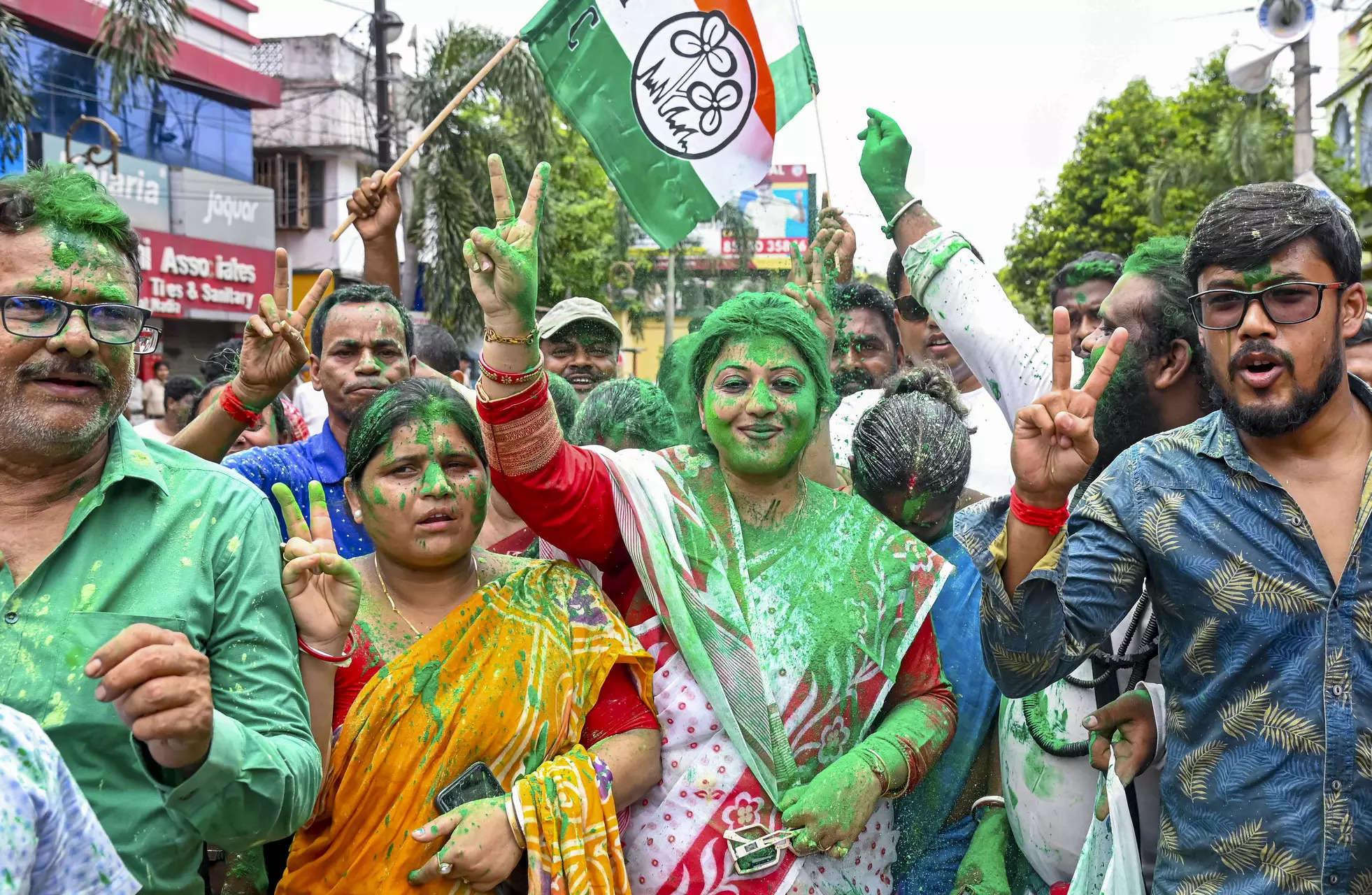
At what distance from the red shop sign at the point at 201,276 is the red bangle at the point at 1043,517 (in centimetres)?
2066

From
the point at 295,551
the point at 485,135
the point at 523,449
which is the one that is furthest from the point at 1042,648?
the point at 485,135

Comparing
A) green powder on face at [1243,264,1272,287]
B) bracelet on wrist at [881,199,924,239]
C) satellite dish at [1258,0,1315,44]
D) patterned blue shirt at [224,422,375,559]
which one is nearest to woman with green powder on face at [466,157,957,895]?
bracelet on wrist at [881,199,924,239]

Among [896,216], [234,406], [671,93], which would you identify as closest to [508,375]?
[234,406]

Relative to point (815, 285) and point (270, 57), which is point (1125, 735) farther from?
point (270, 57)

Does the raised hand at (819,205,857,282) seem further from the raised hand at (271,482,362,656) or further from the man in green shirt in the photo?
the man in green shirt

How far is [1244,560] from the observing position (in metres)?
2.12

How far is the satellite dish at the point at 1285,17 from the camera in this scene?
11922mm

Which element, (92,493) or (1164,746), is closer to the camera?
(92,493)

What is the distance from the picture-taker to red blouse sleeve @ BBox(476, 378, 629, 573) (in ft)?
8.65

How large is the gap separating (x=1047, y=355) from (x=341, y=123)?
27121mm

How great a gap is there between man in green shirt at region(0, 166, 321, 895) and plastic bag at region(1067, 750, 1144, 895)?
1.53 metres

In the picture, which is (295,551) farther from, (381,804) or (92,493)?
(381,804)

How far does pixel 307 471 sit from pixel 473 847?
62.1 inches

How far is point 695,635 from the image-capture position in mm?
2711
